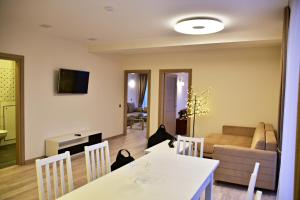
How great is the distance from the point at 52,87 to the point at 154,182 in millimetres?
3878

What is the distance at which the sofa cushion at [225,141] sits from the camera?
461 cm

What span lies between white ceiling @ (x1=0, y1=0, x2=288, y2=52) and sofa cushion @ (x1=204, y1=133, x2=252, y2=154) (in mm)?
1974

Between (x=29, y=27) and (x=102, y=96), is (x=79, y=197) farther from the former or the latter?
(x=102, y=96)

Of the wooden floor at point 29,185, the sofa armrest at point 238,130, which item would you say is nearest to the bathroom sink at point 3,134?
the wooden floor at point 29,185

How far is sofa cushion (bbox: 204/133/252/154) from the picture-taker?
4613 millimetres

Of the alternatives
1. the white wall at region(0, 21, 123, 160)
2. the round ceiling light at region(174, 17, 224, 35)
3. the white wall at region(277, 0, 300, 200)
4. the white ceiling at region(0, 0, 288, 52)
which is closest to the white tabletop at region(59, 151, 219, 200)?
the white wall at region(277, 0, 300, 200)

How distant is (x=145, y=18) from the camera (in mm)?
3652

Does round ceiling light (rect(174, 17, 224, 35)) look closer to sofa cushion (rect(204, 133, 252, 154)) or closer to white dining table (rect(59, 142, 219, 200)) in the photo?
white dining table (rect(59, 142, 219, 200))

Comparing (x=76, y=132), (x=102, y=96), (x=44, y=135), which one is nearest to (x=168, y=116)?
(x=102, y=96)

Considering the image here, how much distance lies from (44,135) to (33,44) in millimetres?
1852

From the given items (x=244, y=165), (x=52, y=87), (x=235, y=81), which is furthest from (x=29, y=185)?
(x=235, y=81)

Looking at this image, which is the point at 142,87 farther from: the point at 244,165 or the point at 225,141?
the point at 244,165

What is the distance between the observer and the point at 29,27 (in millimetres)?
4367

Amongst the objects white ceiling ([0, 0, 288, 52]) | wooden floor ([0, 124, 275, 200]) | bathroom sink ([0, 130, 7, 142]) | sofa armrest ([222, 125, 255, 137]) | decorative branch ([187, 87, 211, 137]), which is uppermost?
white ceiling ([0, 0, 288, 52])
